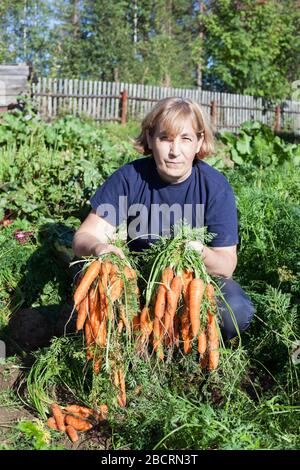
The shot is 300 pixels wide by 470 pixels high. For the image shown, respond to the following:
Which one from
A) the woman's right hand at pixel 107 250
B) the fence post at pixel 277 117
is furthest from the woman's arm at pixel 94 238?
the fence post at pixel 277 117

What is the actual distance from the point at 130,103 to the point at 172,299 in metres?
13.4

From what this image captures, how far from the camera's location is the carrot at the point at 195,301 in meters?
2.32

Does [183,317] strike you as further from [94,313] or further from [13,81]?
[13,81]

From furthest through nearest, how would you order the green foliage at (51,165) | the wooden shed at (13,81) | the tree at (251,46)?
1. the tree at (251,46)
2. the wooden shed at (13,81)
3. the green foliage at (51,165)

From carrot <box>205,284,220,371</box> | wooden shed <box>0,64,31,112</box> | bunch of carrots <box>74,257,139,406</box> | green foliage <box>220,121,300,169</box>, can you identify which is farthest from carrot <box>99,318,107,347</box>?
wooden shed <box>0,64,31,112</box>

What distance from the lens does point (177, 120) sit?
2.61 metres

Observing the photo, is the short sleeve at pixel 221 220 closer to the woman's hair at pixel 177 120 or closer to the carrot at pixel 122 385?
the woman's hair at pixel 177 120

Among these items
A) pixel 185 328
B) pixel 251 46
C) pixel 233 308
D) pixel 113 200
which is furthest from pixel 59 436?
pixel 251 46

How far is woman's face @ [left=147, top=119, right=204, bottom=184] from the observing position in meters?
2.61

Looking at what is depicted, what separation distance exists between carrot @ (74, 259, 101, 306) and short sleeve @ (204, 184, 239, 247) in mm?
603

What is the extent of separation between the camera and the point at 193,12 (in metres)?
27.1

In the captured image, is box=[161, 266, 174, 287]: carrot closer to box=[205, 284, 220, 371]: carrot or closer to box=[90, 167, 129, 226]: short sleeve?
box=[205, 284, 220, 371]: carrot

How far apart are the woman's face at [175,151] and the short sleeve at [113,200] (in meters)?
0.21

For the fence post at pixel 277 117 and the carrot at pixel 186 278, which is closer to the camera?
the carrot at pixel 186 278
